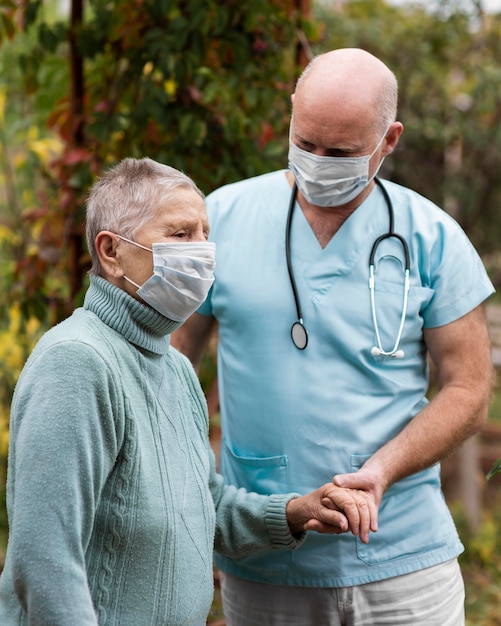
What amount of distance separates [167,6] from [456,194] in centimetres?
283

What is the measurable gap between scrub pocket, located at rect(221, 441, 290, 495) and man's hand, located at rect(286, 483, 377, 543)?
0.62 ft

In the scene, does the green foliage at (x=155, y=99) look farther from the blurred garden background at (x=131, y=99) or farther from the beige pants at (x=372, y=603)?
the beige pants at (x=372, y=603)

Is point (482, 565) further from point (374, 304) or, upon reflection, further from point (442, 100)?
point (374, 304)

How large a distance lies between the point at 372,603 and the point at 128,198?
109cm

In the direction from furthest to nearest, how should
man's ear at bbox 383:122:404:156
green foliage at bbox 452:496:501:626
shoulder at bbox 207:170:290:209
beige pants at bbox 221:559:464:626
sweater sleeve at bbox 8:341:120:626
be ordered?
green foliage at bbox 452:496:501:626 → shoulder at bbox 207:170:290:209 → man's ear at bbox 383:122:404:156 → beige pants at bbox 221:559:464:626 → sweater sleeve at bbox 8:341:120:626

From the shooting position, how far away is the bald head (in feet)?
6.91

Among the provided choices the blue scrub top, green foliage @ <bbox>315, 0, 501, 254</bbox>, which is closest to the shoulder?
the blue scrub top

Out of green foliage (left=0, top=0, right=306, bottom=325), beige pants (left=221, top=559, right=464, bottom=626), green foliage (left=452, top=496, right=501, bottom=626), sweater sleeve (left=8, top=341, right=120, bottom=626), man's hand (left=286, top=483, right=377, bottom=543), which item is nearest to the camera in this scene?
sweater sleeve (left=8, top=341, right=120, bottom=626)

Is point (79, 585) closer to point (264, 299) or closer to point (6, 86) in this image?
point (264, 299)

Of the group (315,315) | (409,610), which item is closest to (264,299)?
(315,315)

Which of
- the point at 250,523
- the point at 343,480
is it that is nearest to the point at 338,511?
the point at 343,480

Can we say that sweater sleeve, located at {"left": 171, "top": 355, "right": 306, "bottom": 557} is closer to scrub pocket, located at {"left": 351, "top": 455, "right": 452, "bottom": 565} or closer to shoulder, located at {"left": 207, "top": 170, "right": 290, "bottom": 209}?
scrub pocket, located at {"left": 351, "top": 455, "right": 452, "bottom": 565}

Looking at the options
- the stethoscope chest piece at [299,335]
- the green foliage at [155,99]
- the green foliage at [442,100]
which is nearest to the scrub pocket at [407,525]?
the stethoscope chest piece at [299,335]

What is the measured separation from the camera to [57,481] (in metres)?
1.50
